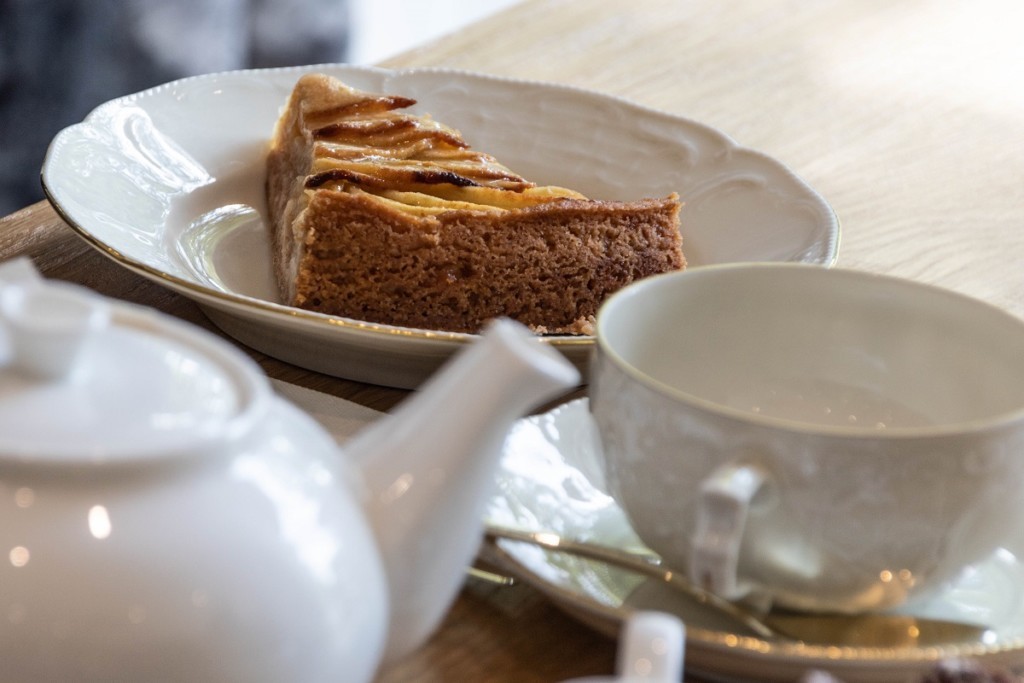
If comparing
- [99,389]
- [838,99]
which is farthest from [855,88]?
[99,389]

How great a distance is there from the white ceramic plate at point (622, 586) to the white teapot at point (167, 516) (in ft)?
0.37

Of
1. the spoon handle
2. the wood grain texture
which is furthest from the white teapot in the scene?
the wood grain texture

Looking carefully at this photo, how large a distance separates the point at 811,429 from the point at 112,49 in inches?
72.2

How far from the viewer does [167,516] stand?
13.6 inches

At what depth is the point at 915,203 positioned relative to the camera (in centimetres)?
108

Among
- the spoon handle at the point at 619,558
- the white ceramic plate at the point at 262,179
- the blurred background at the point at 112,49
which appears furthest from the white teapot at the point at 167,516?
the blurred background at the point at 112,49

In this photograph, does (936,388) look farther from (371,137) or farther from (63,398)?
(371,137)

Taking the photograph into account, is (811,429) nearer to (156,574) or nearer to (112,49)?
(156,574)

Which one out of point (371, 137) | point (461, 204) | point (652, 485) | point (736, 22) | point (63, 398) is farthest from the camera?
point (736, 22)

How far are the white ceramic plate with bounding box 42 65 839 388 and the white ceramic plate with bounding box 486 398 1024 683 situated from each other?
4.3 inches

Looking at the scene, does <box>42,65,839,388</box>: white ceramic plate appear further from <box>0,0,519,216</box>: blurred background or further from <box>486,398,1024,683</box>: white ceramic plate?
<box>0,0,519,216</box>: blurred background

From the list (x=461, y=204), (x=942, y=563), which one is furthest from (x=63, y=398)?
(x=461, y=204)

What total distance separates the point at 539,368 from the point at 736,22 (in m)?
1.24

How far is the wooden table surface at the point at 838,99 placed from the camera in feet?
3.03
